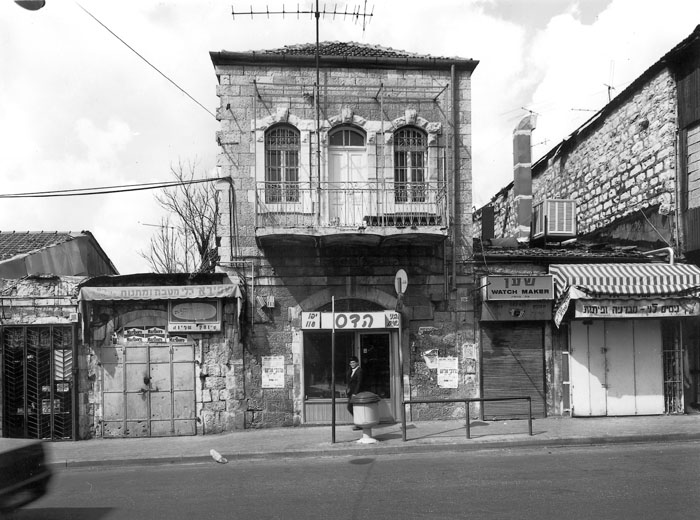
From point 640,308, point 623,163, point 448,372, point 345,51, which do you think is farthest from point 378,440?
point 623,163

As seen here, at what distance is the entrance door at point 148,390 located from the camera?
13.8m

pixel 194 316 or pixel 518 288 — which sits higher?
pixel 518 288

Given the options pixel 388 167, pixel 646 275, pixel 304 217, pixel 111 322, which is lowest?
Result: pixel 111 322

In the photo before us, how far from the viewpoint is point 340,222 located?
14188 millimetres

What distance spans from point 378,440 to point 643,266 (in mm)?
7531

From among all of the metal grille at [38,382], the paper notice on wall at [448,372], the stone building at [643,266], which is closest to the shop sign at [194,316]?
the metal grille at [38,382]

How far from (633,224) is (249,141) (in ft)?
34.3

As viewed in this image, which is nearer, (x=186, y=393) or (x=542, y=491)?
(x=542, y=491)

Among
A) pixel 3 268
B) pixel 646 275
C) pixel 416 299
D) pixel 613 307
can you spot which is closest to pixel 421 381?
pixel 416 299

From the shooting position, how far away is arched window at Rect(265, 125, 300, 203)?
14242mm

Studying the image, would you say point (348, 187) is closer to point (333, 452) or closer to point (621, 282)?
point (333, 452)

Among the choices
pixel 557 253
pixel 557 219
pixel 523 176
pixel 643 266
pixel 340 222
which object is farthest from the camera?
pixel 523 176

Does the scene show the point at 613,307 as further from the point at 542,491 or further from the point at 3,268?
the point at 3,268

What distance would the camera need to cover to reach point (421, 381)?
46.8 feet
